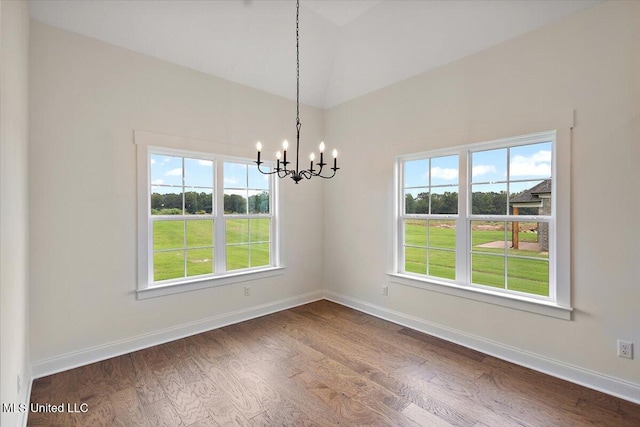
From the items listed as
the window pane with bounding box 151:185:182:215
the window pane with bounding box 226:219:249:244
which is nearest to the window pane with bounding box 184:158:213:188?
the window pane with bounding box 151:185:182:215

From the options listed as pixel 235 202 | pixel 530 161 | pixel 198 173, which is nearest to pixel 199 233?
pixel 235 202

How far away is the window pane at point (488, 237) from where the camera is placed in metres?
3.09

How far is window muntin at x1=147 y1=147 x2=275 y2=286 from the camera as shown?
3346 mm

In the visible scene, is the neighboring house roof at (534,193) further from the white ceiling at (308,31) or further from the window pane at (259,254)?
the window pane at (259,254)

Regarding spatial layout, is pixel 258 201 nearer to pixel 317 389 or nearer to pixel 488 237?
pixel 317 389

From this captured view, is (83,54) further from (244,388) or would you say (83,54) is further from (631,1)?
(631,1)

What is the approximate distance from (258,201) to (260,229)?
1.28 ft

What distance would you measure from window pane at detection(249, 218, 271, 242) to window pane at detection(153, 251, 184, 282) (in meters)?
0.94

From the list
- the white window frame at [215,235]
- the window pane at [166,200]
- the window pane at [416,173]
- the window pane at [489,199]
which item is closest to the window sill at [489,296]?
the window pane at [489,199]

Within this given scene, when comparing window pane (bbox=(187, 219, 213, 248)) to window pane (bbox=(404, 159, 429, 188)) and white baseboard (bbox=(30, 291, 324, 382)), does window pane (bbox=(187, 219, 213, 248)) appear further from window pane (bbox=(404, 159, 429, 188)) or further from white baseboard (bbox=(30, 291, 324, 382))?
window pane (bbox=(404, 159, 429, 188))

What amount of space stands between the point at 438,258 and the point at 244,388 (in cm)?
245

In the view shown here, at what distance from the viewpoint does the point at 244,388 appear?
246 cm

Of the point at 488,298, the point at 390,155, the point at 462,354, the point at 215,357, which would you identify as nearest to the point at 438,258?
the point at 488,298

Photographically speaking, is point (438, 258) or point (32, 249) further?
point (438, 258)
